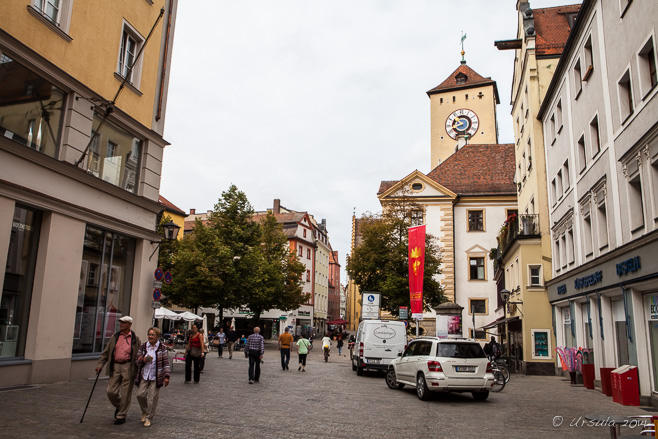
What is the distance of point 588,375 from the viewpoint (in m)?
18.3

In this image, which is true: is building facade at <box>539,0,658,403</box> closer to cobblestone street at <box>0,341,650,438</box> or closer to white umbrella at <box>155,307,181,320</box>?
cobblestone street at <box>0,341,650,438</box>

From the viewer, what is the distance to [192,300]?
1581 inches

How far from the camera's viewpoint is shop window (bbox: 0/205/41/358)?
11688mm

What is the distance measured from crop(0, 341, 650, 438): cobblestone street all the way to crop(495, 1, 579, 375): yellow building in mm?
9820

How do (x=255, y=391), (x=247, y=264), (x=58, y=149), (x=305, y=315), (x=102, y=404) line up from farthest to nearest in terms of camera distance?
(x=305, y=315) → (x=247, y=264) → (x=255, y=391) → (x=58, y=149) → (x=102, y=404)

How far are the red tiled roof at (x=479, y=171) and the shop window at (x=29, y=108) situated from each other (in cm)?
3838

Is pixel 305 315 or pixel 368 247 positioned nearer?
pixel 368 247

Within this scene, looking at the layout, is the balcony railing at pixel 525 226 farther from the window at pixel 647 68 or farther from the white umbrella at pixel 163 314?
the white umbrella at pixel 163 314

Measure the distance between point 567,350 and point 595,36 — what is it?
471 inches

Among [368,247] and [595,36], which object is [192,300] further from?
[595,36]

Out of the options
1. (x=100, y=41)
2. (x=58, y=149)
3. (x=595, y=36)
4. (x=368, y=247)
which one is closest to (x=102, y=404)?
(x=58, y=149)

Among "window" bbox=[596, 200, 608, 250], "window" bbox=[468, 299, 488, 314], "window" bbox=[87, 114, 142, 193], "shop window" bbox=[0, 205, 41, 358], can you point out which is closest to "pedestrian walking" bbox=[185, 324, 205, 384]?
"shop window" bbox=[0, 205, 41, 358]

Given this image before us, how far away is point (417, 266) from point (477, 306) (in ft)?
66.7

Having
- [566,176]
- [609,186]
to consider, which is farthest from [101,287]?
[566,176]
